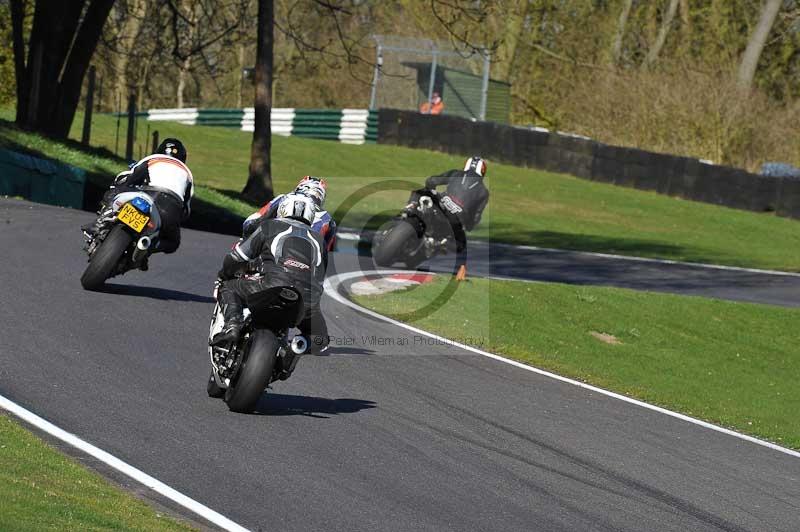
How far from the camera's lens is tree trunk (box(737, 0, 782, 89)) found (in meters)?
41.3

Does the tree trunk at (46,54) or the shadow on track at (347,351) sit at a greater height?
the tree trunk at (46,54)

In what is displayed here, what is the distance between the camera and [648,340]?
49.1ft

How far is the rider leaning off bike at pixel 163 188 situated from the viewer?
11.9 meters

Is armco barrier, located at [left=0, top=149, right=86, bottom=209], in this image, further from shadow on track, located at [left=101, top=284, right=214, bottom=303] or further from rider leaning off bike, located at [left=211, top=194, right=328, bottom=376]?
rider leaning off bike, located at [left=211, top=194, right=328, bottom=376]

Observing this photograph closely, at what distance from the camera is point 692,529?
7.29m

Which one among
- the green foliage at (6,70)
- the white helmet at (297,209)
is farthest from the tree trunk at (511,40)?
the white helmet at (297,209)

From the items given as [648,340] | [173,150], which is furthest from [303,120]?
[173,150]

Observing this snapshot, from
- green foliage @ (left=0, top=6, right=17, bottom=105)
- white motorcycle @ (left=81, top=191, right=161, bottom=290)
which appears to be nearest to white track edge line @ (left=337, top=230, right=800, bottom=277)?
white motorcycle @ (left=81, top=191, right=161, bottom=290)

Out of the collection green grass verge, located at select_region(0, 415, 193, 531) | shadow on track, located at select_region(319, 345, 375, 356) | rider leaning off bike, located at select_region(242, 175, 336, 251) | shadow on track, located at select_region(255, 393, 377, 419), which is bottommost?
shadow on track, located at select_region(319, 345, 375, 356)

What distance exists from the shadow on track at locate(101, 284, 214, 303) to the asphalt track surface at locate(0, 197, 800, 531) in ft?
0.18

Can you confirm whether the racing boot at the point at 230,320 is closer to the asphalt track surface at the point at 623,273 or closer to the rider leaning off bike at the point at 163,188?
the rider leaning off bike at the point at 163,188

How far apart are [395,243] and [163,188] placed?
4.93 m

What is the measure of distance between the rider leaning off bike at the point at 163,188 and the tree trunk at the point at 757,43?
3115 centimetres

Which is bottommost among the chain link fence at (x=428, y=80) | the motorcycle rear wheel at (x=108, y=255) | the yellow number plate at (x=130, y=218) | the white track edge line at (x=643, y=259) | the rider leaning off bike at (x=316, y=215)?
the white track edge line at (x=643, y=259)
